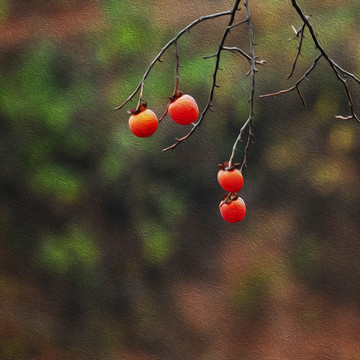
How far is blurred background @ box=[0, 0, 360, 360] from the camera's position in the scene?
1.94m

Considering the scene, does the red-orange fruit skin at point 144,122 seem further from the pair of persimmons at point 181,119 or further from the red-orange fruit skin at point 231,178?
the red-orange fruit skin at point 231,178

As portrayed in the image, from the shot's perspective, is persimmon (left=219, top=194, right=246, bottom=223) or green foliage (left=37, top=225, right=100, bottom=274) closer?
persimmon (left=219, top=194, right=246, bottom=223)

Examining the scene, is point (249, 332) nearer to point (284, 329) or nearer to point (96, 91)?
point (284, 329)

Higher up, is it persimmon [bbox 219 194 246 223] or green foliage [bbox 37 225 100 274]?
persimmon [bbox 219 194 246 223]

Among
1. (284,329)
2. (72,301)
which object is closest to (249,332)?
(284,329)

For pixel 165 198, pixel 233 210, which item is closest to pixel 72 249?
pixel 165 198

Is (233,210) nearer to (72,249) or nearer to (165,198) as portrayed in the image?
(165,198)

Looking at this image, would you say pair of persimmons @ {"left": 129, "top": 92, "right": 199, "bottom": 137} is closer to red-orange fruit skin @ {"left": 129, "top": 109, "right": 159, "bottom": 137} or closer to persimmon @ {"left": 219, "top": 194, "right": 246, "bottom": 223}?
red-orange fruit skin @ {"left": 129, "top": 109, "right": 159, "bottom": 137}

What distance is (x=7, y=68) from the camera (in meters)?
2.00

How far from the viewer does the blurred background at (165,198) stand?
194cm

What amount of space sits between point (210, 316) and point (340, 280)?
0.53 metres

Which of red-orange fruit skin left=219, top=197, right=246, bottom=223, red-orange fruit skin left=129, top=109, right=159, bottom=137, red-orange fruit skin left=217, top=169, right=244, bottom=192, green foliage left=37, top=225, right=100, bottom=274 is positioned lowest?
green foliage left=37, top=225, right=100, bottom=274

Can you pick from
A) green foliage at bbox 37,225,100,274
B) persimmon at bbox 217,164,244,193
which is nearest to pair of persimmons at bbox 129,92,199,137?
persimmon at bbox 217,164,244,193

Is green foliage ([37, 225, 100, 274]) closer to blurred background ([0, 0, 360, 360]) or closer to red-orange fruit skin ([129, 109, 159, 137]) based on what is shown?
blurred background ([0, 0, 360, 360])
